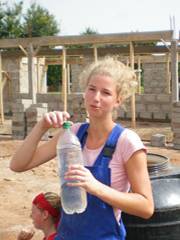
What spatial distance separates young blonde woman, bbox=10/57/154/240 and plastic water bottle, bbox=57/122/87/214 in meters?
0.04

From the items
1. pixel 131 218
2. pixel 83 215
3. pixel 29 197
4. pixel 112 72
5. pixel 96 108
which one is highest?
pixel 112 72

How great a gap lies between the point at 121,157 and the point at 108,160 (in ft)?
0.17

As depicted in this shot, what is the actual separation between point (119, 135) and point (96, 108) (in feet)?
0.46

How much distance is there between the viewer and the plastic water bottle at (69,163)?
180 cm

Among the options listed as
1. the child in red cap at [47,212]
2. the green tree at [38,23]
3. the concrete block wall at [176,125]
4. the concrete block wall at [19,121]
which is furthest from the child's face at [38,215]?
the green tree at [38,23]

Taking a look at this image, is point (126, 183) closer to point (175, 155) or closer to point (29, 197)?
point (29, 197)

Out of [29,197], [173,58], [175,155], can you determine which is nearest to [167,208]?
[29,197]

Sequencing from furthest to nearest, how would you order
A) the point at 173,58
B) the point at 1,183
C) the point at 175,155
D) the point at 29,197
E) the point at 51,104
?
1. the point at 51,104
2. the point at 173,58
3. the point at 175,155
4. the point at 1,183
5. the point at 29,197

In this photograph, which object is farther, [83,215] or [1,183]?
[1,183]

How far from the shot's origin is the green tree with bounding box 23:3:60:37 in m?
37.9

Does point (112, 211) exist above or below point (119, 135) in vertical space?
below

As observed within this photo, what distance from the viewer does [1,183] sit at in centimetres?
727

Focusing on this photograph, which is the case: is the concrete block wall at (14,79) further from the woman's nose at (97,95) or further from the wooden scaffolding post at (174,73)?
the woman's nose at (97,95)

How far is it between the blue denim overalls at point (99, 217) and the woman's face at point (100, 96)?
11 cm
